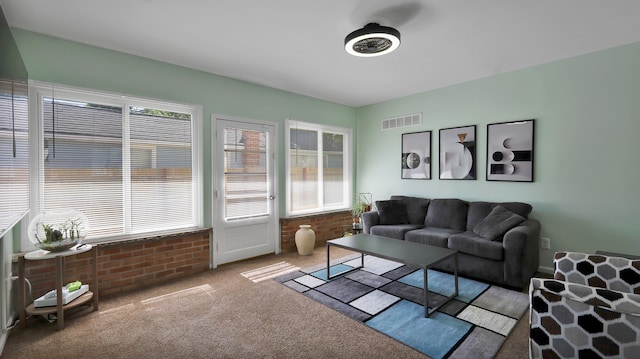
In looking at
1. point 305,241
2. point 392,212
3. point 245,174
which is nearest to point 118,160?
point 245,174

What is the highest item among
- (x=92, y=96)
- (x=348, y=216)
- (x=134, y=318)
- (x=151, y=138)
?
(x=92, y=96)

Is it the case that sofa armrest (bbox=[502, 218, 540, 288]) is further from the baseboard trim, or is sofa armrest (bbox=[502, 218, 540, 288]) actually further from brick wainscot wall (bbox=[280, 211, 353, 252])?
brick wainscot wall (bbox=[280, 211, 353, 252])

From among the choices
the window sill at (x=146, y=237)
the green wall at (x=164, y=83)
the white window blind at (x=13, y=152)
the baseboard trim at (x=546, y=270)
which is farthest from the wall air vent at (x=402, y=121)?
the white window blind at (x=13, y=152)

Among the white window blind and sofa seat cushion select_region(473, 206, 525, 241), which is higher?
the white window blind

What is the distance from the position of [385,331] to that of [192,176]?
2.85 metres

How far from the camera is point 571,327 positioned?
1379 mm

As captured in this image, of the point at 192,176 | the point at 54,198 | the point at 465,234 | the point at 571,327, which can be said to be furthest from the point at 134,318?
the point at 465,234

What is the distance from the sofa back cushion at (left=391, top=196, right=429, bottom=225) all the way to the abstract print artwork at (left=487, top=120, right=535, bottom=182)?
3.20 ft

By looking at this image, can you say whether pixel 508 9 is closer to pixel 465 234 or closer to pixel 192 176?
pixel 465 234

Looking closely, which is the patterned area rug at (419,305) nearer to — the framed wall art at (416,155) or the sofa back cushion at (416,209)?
the sofa back cushion at (416,209)

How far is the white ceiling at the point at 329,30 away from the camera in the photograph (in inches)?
91.7

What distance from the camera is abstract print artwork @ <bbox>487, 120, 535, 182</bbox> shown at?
12.1 ft

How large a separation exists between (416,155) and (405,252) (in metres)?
2.38

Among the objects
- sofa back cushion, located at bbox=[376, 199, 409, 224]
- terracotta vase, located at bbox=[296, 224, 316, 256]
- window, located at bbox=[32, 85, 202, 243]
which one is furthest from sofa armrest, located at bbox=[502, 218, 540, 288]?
window, located at bbox=[32, 85, 202, 243]
